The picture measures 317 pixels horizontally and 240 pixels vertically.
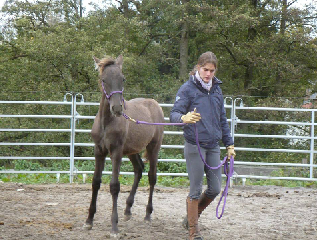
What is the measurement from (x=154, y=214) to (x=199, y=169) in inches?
80.1

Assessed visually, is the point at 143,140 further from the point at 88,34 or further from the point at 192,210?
the point at 88,34

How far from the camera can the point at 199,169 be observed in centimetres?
396

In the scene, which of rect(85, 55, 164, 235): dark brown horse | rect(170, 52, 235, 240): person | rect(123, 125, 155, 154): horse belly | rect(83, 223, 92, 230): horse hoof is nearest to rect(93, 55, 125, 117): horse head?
rect(85, 55, 164, 235): dark brown horse

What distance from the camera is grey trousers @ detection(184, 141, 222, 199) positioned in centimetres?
397

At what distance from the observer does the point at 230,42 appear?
1714 cm

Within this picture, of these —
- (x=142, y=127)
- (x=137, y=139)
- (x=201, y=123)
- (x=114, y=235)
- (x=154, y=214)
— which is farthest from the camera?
(x=154, y=214)

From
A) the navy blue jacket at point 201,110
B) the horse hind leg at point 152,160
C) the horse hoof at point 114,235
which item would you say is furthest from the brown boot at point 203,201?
the horse hind leg at point 152,160

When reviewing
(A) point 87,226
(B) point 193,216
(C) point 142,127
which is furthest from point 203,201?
(C) point 142,127

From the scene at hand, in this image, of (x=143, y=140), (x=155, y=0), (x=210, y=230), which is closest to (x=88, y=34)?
(x=155, y=0)

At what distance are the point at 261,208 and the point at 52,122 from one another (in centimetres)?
745

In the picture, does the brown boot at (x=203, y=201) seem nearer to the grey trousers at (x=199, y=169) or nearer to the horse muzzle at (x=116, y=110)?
the grey trousers at (x=199, y=169)

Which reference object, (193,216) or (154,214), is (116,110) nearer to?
(193,216)

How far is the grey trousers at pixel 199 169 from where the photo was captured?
3969 mm

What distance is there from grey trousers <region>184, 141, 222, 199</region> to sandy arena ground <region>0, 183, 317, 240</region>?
29.5 inches
